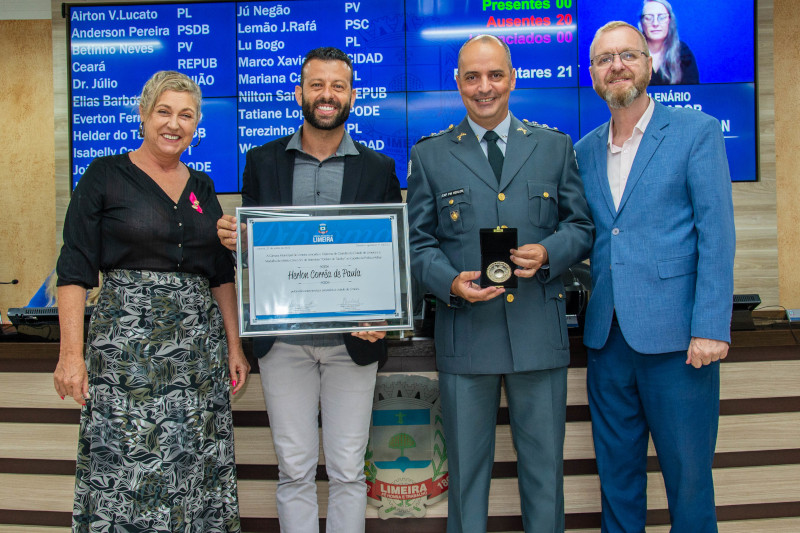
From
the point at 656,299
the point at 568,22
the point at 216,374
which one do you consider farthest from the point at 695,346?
the point at 568,22

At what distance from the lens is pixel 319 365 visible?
179 cm

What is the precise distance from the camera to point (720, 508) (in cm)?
204

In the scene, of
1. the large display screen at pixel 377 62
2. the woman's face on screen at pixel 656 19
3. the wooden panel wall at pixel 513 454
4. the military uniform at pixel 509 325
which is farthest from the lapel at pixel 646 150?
the woman's face on screen at pixel 656 19

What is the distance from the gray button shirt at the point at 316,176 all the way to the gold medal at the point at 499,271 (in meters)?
0.56

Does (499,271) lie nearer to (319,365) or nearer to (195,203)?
(319,365)

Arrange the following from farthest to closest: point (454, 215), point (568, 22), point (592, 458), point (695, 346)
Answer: point (568, 22)
point (592, 458)
point (454, 215)
point (695, 346)

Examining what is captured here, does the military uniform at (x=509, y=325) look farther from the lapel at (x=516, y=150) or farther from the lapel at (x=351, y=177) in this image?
the lapel at (x=351, y=177)

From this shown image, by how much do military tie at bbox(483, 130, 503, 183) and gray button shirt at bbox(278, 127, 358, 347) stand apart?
0.43m

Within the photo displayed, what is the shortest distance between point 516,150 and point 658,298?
625mm

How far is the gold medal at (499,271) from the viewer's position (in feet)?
5.08

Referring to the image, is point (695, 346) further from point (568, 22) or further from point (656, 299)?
point (568, 22)

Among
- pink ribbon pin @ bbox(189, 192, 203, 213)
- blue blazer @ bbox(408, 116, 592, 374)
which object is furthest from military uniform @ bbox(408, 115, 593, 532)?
pink ribbon pin @ bbox(189, 192, 203, 213)

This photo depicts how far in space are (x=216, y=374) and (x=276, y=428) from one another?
0.25m

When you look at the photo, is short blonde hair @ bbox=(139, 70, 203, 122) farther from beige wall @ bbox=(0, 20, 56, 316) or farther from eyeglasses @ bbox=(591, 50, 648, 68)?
beige wall @ bbox=(0, 20, 56, 316)
